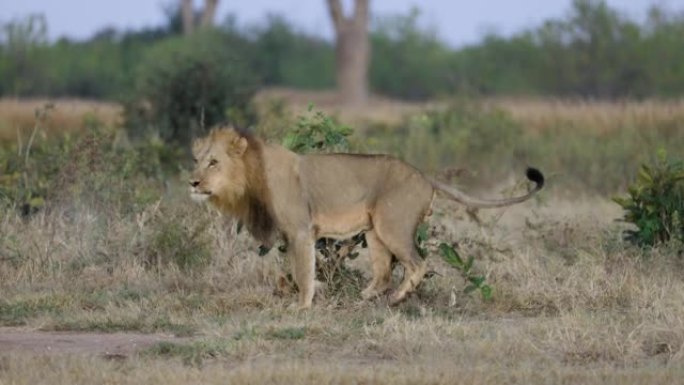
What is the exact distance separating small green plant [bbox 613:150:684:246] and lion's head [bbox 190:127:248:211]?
331 cm

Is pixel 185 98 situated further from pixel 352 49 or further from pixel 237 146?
pixel 352 49

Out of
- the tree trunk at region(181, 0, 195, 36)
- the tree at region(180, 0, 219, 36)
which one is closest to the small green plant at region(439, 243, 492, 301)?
the tree at region(180, 0, 219, 36)

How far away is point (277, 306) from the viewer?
1004cm

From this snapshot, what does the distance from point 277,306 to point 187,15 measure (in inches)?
1383

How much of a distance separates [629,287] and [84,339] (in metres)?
3.57

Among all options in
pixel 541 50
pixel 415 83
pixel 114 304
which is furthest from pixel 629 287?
pixel 415 83

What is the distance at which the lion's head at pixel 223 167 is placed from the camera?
391 inches

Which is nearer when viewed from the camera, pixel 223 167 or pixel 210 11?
pixel 223 167

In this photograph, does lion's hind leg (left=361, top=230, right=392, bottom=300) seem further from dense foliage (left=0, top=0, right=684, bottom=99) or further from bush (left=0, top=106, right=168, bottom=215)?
dense foliage (left=0, top=0, right=684, bottom=99)

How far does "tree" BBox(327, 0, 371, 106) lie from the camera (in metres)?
35.2

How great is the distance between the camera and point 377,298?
1027 cm

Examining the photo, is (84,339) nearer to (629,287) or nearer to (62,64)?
(629,287)

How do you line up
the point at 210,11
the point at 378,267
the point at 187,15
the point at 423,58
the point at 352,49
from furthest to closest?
1. the point at 423,58
2. the point at 187,15
3. the point at 210,11
4. the point at 352,49
5. the point at 378,267

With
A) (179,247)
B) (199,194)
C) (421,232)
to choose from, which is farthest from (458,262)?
(179,247)
